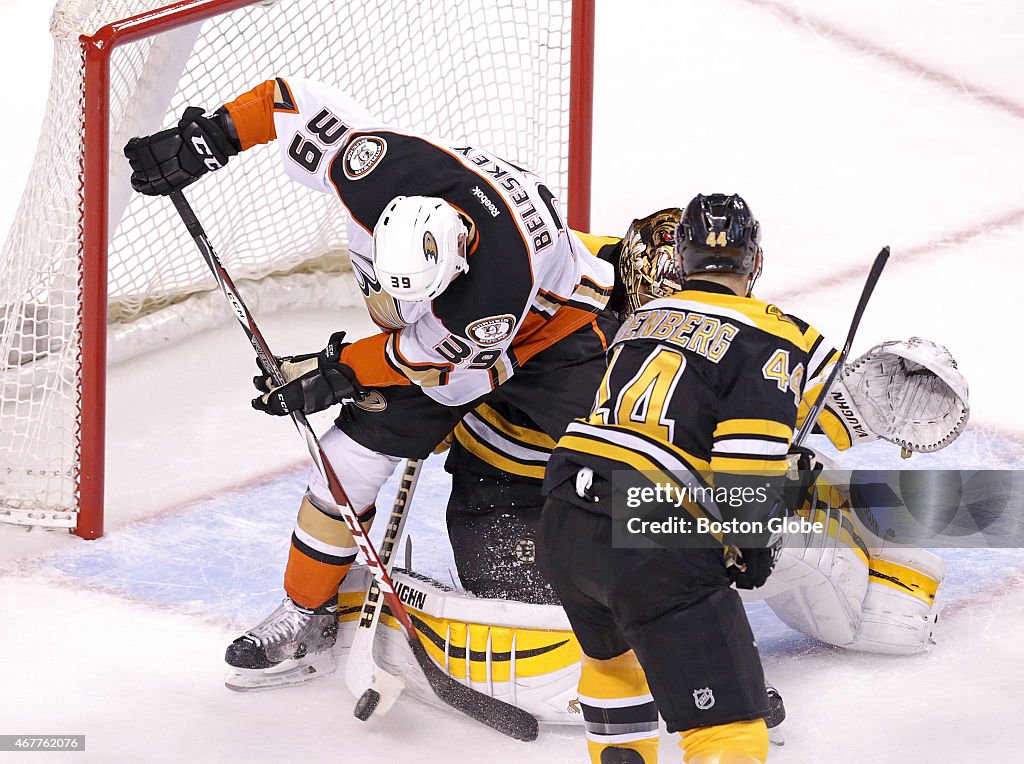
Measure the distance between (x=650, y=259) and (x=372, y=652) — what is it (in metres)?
0.81

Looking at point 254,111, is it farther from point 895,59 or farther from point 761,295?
point 895,59

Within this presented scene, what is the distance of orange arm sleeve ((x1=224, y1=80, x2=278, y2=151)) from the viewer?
9.41ft

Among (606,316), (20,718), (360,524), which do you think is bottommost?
(20,718)

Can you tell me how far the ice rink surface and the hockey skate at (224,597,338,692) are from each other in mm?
36

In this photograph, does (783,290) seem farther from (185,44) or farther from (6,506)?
(6,506)

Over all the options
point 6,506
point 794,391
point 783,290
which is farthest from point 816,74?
point 794,391

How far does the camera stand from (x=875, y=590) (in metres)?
2.94

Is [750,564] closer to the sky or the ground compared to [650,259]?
closer to the ground

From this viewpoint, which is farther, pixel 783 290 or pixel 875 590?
pixel 783 290

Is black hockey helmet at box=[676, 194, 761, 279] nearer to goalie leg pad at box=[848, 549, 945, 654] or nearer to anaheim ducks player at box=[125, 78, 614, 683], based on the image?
anaheim ducks player at box=[125, 78, 614, 683]

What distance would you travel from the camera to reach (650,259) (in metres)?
2.86

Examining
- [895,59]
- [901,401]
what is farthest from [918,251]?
[901,401]

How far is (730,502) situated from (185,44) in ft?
6.10

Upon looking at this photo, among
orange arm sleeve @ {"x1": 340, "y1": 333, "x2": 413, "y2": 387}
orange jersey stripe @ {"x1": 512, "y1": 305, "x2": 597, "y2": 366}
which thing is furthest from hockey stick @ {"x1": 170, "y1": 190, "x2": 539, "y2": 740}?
orange jersey stripe @ {"x1": 512, "y1": 305, "x2": 597, "y2": 366}
